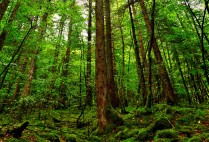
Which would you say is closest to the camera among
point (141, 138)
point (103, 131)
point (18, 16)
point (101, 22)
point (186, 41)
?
point (141, 138)

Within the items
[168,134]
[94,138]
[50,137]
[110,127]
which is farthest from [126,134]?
[50,137]

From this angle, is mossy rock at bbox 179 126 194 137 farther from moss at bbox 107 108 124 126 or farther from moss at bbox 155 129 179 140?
moss at bbox 107 108 124 126

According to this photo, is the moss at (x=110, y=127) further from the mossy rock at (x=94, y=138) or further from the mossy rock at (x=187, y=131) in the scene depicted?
the mossy rock at (x=187, y=131)

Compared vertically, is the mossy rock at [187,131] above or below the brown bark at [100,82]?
below

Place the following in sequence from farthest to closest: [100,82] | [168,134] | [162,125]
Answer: [100,82] → [162,125] → [168,134]

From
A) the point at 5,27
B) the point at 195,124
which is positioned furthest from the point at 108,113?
the point at 5,27

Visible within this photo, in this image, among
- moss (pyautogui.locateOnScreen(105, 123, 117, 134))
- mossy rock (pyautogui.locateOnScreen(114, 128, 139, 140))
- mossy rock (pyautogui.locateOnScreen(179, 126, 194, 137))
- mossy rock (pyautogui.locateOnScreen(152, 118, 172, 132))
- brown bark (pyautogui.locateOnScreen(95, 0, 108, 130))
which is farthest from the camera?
brown bark (pyautogui.locateOnScreen(95, 0, 108, 130))

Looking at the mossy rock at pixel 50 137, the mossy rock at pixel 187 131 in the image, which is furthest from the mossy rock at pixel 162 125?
the mossy rock at pixel 50 137

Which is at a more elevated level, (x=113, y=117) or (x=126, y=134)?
(x=113, y=117)

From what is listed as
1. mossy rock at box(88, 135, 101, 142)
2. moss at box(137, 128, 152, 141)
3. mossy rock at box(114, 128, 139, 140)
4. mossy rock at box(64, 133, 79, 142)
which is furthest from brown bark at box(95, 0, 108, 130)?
moss at box(137, 128, 152, 141)

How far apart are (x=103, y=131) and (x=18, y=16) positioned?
7.96 meters

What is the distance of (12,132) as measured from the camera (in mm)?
6871

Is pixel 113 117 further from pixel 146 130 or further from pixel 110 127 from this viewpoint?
pixel 146 130

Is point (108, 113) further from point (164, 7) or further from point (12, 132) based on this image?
point (164, 7)
